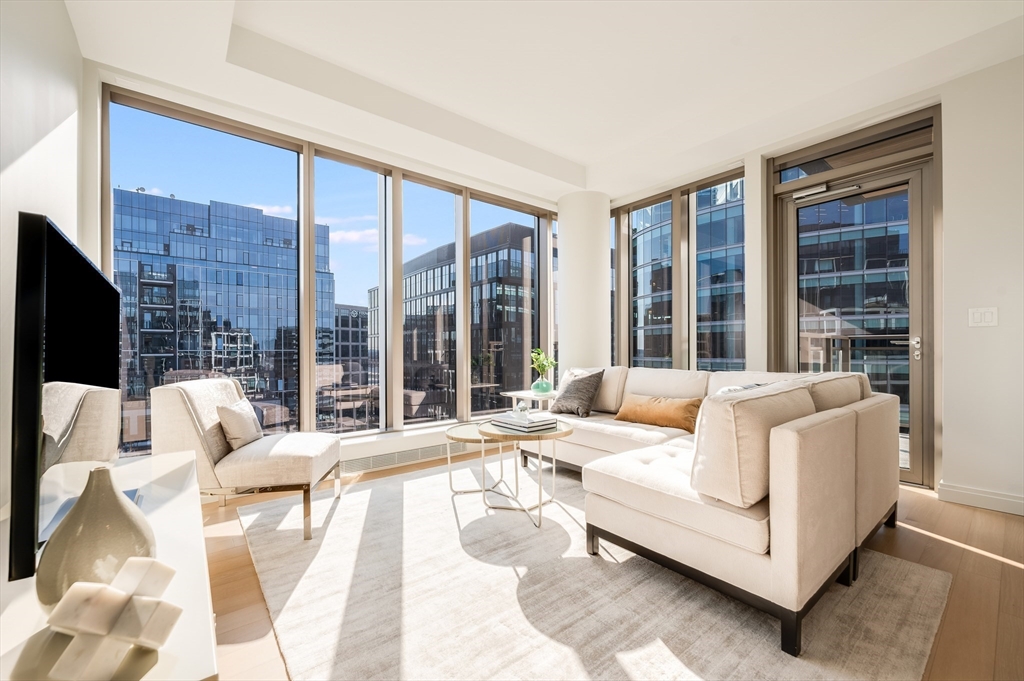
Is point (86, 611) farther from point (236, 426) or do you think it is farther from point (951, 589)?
point (951, 589)

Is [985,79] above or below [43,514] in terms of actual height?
above

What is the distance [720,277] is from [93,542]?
460 centimetres

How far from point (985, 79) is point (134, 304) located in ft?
18.4

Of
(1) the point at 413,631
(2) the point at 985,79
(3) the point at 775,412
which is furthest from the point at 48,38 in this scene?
(2) the point at 985,79

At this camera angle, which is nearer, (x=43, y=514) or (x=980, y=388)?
(x=43, y=514)

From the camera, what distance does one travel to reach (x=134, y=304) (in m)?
3.03

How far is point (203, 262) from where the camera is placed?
10.8ft

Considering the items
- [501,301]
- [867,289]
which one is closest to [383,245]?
[501,301]

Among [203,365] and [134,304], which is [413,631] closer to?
[203,365]

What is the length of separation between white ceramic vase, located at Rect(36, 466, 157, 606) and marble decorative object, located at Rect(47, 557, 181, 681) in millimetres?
250

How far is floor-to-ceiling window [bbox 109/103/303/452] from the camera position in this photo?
3023mm

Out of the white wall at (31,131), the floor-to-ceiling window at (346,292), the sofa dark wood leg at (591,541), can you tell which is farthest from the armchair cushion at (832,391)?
the floor-to-ceiling window at (346,292)

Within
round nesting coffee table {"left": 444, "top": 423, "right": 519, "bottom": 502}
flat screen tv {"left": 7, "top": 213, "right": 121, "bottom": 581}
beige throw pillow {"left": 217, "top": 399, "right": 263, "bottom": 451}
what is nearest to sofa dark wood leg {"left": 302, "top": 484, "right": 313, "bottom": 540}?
beige throw pillow {"left": 217, "top": 399, "right": 263, "bottom": 451}

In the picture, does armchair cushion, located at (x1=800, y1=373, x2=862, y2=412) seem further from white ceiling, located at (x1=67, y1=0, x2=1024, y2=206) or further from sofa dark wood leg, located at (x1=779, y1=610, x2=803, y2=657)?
white ceiling, located at (x1=67, y1=0, x2=1024, y2=206)
